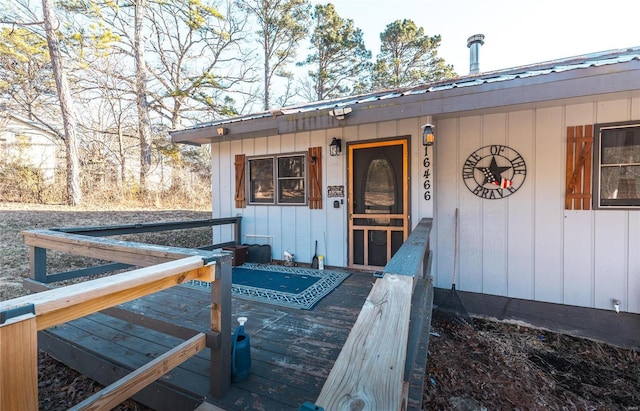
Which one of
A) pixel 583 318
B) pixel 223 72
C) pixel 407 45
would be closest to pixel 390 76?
pixel 407 45

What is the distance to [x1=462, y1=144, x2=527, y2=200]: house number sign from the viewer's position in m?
3.68

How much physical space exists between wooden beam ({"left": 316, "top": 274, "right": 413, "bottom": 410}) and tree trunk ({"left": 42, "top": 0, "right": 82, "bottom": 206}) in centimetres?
1047

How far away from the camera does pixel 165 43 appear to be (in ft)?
39.5

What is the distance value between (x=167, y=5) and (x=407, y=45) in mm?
9804

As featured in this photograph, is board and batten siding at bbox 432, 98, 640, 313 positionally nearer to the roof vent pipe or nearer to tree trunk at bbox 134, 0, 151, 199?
the roof vent pipe

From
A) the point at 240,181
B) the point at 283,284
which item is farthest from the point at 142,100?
the point at 283,284

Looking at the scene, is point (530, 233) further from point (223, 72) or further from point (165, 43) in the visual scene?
point (165, 43)

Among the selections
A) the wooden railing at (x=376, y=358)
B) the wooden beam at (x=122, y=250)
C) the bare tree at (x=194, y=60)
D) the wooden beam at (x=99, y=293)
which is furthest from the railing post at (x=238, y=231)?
the bare tree at (x=194, y=60)

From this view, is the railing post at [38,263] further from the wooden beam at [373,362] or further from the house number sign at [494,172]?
the house number sign at [494,172]

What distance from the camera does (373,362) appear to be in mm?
764

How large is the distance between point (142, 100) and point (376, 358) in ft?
43.8

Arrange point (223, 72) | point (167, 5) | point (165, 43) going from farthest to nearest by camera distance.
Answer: point (223, 72) → point (165, 43) → point (167, 5)

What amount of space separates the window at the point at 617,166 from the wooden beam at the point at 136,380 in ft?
14.2

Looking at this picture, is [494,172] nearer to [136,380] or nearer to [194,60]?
[136,380]
